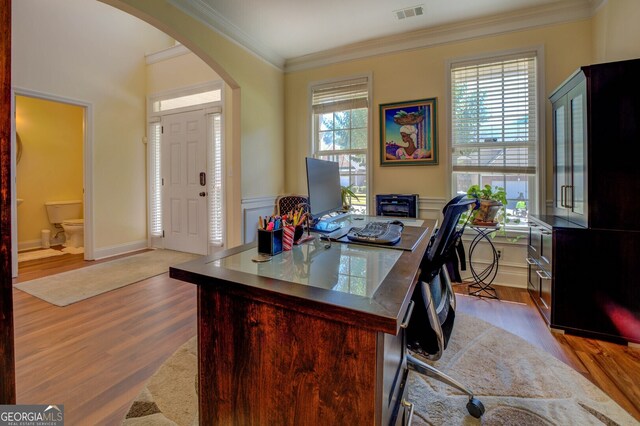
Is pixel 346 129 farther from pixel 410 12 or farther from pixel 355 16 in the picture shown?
pixel 410 12

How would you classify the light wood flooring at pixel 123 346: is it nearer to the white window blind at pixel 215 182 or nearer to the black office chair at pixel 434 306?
the black office chair at pixel 434 306

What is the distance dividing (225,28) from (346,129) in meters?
1.80

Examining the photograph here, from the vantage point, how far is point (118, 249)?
4.51 meters

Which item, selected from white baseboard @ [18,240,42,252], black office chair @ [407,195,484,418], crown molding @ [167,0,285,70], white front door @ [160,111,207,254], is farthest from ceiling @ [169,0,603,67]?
white baseboard @ [18,240,42,252]

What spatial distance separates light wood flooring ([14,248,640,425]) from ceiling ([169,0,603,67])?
110 inches

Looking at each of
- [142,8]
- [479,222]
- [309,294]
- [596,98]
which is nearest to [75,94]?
[142,8]

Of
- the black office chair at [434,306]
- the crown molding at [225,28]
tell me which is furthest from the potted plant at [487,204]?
the crown molding at [225,28]

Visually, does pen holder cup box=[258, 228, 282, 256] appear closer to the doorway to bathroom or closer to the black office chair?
the black office chair

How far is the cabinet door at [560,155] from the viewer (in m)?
2.45

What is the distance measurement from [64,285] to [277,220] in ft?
10.5

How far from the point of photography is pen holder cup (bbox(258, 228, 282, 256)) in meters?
1.32

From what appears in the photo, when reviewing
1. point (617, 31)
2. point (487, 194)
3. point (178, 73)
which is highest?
point (178, 73)

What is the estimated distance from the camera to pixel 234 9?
115 inches

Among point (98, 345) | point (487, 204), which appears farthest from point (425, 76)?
point (98, 345)
